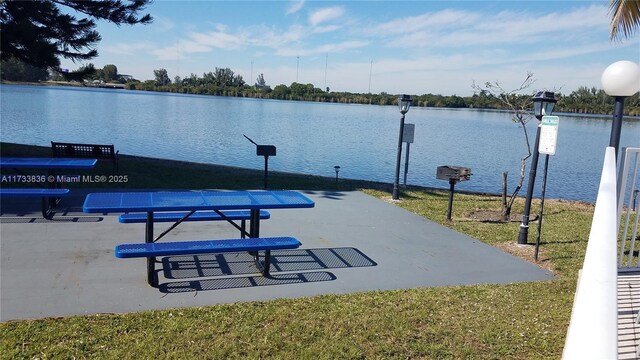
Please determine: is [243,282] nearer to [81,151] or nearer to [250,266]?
[250,266]

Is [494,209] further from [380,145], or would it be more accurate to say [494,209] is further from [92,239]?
[380,145]

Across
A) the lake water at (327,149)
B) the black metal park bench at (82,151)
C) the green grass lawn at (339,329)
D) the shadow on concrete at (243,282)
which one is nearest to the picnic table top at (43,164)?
the black metal park bench at (82,151)

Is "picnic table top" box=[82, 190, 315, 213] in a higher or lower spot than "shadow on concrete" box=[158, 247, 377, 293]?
higher

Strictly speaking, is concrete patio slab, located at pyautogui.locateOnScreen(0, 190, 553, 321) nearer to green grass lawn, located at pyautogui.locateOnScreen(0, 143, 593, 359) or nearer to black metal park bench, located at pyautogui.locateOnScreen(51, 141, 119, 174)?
green grass lawn, located at pyautogui.locateOnScreen(0, 143, 593, 359)

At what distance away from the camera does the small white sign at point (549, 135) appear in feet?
19.1

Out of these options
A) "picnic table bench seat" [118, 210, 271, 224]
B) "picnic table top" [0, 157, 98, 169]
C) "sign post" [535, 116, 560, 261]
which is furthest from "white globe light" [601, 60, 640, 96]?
"picnic table top" [0, 157, 98, 169]

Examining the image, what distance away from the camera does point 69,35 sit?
39.4ft

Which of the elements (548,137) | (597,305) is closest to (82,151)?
(548,137)

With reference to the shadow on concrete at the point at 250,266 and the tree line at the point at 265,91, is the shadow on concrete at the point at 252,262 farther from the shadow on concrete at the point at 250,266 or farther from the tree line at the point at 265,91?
the tree line at the point at 265,91

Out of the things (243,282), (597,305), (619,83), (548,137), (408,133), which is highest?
(619,83)

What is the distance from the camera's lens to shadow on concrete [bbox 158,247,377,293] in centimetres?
448

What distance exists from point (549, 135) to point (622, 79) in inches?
97.0

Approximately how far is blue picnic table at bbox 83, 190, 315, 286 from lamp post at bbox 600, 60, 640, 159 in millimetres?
2917

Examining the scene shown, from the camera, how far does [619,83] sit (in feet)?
11.6
